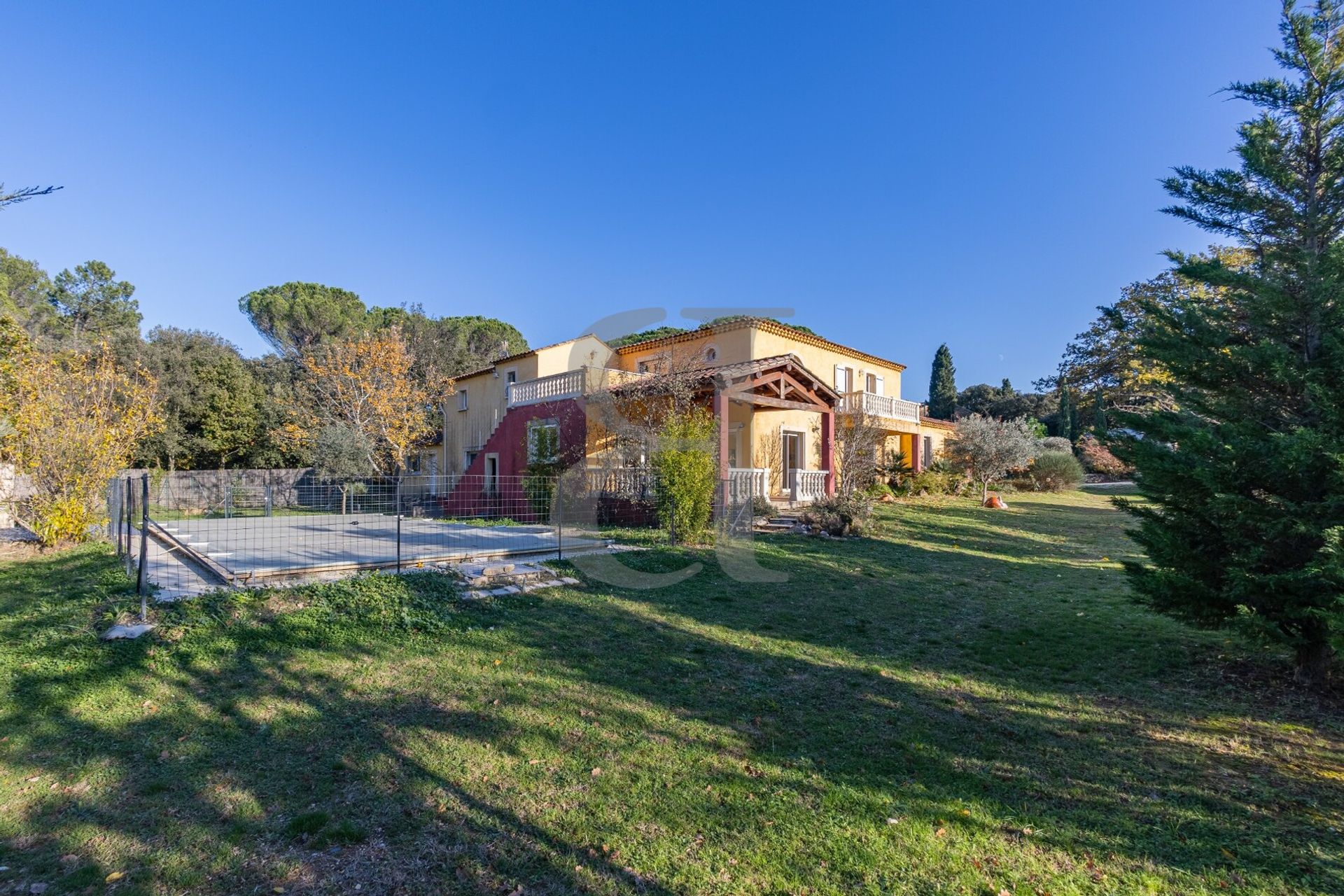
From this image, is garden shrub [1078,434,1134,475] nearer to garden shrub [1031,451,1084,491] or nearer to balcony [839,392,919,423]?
garden shrub [1031,451,1084,491]

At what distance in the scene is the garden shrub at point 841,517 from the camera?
510 inches

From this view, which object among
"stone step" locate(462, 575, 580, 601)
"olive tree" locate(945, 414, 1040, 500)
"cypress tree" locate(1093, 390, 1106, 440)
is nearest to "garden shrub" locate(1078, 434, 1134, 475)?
"olive tree" locate(945, 414, 1040, 500)

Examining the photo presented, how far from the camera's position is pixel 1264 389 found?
4863 mm

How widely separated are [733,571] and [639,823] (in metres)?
6.25

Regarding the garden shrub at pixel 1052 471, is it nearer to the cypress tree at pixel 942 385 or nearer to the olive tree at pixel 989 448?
the olive tree at pixel 989 448

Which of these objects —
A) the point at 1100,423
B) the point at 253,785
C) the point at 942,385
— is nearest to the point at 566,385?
the point at 1100,423

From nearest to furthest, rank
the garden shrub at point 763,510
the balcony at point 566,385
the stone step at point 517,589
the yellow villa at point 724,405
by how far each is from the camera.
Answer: the stone step at point 517,589
the garden shrub at point 763,510
the yellow villa at point 724,405
the balcony at point 566,385

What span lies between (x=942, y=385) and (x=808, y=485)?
39149 millimetres

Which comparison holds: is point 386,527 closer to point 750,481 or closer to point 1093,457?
point 750,481

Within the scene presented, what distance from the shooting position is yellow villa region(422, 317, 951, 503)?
16.0 metres

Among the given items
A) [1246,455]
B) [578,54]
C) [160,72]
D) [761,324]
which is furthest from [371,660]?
[761,324]

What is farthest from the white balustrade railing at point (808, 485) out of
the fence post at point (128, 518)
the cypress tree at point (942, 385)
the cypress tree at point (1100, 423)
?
the cypress tree at point (942, 385)

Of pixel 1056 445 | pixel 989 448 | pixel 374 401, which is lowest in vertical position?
pixel 989 448

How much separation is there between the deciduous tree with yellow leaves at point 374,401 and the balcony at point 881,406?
17255 millimetres
